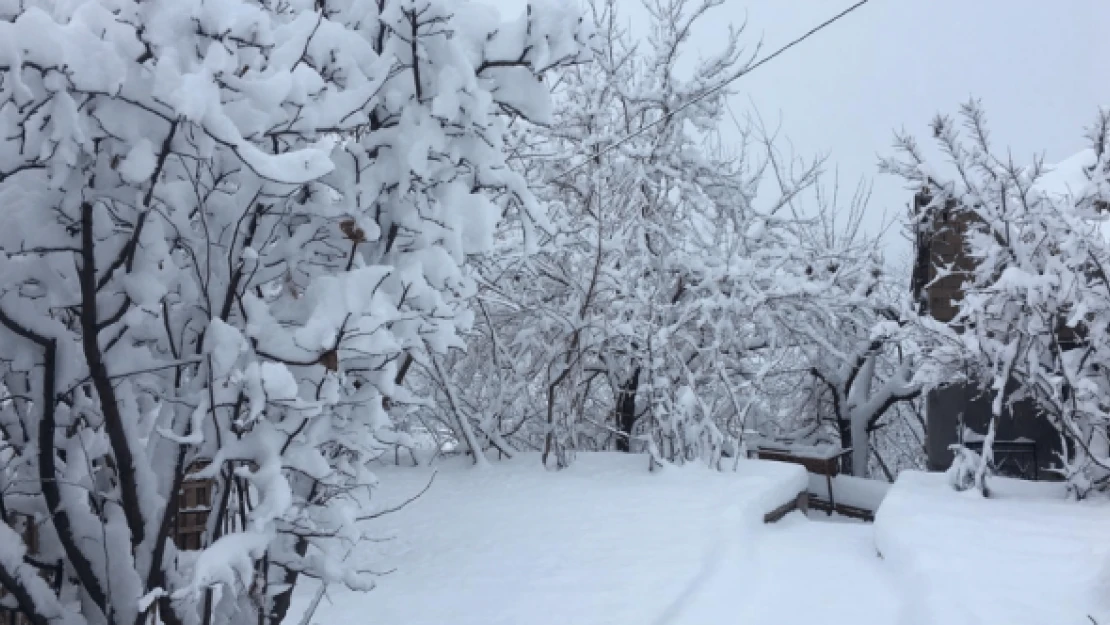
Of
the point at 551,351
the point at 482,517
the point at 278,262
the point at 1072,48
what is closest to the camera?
the point at 278,262

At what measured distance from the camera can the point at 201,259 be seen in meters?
2.47

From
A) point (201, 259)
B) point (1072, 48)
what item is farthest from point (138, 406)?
point (1072, 48)

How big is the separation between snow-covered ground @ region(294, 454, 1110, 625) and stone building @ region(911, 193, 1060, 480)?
5479mm

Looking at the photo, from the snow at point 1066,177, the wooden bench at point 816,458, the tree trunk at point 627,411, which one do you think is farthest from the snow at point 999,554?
the snow at point 1066,177

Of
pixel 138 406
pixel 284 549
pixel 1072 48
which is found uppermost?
pixel 1072 48

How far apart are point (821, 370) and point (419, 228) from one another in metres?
14.9

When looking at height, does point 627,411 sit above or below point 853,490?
above

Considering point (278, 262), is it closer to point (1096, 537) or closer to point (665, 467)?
point (1096, 537)

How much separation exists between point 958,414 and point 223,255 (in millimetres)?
12522

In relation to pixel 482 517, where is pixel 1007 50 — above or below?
above

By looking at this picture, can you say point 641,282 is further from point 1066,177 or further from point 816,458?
point 1066,177

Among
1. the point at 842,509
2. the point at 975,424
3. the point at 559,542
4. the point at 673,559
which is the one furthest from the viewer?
the point at 975,424

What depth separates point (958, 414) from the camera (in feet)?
42.3

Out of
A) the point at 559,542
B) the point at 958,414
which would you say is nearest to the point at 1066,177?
the point at 958,414
